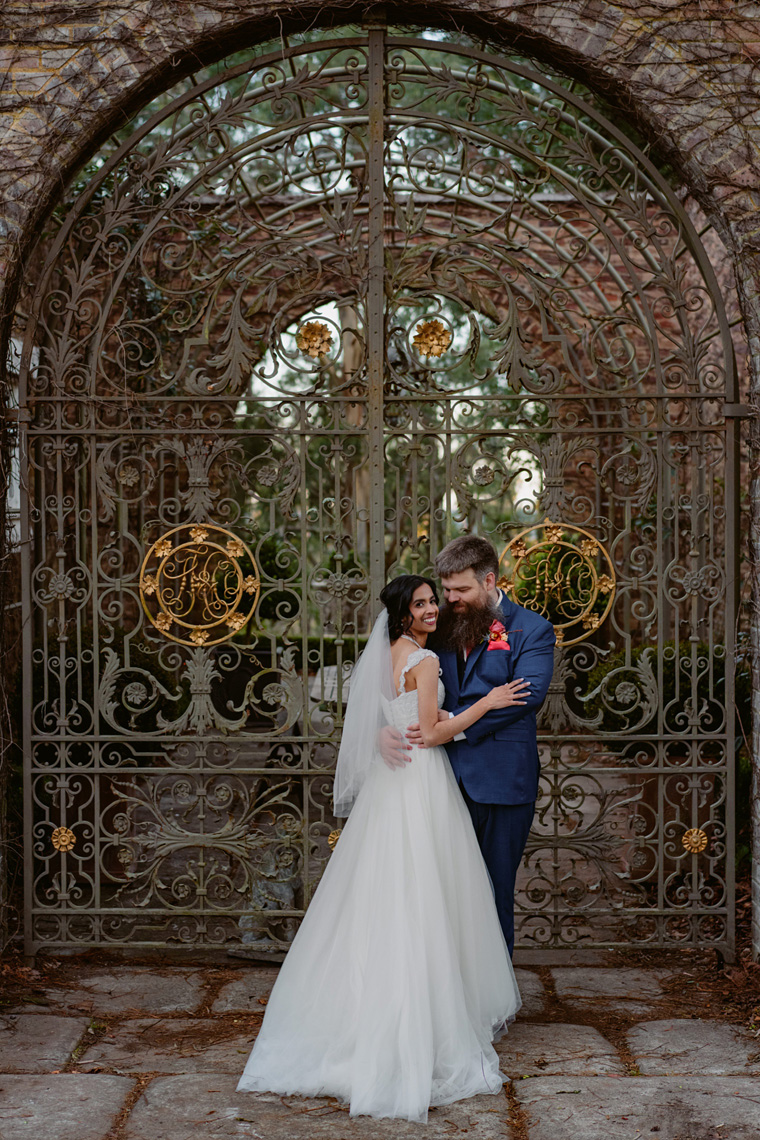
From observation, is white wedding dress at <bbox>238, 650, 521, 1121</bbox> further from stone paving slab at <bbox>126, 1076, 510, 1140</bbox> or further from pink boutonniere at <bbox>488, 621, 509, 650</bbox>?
pink boutonniere at <bbox>488, 621, 509, 650</bbox>

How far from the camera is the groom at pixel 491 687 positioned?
13.4 ft

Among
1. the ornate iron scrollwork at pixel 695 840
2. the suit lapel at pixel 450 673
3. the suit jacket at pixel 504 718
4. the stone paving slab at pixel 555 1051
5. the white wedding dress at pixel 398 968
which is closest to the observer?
the white wedding dress at pixel 398 968

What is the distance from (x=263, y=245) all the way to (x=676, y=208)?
1.84 metres

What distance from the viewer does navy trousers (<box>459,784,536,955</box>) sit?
4133 millimetres

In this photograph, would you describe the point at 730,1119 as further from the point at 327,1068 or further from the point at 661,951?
the point at 661,951

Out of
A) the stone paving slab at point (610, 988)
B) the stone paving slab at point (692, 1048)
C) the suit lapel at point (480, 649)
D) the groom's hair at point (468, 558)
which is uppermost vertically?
the groom's hair at point (468, 558)

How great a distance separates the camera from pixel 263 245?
4.76 metres

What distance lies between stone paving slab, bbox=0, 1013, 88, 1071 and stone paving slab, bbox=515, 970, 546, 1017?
1.78 meters

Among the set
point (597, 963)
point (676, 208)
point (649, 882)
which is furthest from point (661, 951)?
point (676, 208)

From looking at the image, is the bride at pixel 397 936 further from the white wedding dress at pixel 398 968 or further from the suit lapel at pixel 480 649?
the suit lapel at pixel 480 649

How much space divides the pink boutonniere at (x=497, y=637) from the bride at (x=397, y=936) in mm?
162

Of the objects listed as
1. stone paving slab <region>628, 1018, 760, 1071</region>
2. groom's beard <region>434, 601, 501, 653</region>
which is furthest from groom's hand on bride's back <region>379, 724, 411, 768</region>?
stone paving slab <region>628, 1018, 760, 1071</region>

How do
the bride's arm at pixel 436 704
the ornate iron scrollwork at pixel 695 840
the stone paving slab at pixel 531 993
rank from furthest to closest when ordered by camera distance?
the ornate iron scrollwork at pixel 695 840 → the stone paving slab at pixel 531 993 → the bride's arm at pixel 436 704

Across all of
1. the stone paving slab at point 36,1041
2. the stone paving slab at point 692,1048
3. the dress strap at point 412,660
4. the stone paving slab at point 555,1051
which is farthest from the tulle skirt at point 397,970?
the stone paving slab at point 36,1041
